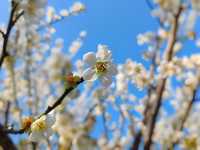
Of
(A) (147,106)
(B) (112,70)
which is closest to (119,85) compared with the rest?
(A) (147,106)

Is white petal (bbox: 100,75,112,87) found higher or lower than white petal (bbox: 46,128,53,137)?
higher

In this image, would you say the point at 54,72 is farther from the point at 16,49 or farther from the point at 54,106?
the point at 54,106

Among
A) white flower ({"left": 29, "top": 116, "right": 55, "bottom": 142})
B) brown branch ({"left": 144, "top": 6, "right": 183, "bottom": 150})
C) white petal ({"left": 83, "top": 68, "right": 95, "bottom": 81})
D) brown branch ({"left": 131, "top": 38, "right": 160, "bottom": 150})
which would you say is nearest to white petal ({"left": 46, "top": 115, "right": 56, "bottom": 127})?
white flower ({"left": 29, "top": 116, "right": 55, "bottom": 142})

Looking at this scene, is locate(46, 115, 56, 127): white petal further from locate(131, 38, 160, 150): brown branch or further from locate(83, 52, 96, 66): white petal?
locate(131, 38, 160, 150): brown branch

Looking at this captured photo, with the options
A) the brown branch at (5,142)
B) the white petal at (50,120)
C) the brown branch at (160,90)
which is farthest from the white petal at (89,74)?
the brown branch at (160,90)

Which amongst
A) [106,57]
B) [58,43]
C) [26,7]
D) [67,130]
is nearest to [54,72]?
[58,43]

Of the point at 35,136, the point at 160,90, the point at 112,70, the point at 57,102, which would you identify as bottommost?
the point at 35,136

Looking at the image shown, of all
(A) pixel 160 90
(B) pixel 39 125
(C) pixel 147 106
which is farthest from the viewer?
(C) pixel 147 106

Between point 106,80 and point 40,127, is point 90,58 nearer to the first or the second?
point 106,80
